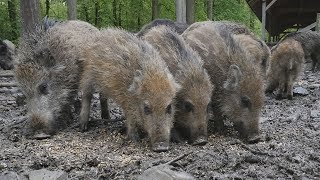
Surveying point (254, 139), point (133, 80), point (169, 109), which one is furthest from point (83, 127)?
point (254, 139)

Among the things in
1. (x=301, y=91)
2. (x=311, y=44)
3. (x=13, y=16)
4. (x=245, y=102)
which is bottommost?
(x=301, y=91)

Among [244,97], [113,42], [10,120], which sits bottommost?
[10,120]

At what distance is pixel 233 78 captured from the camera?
604 centimetres

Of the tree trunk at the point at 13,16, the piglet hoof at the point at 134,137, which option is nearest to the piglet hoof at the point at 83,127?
the piglet hoof at the point at 134,137

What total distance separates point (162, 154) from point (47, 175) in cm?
123

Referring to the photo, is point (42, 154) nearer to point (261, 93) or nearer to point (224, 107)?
point (224, 107)

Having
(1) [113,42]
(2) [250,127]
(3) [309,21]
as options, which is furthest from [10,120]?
(3) [309,21]

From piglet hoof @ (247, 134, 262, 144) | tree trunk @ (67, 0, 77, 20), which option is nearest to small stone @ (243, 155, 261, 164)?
piglet hoof @ (247, 134, 262, 144)

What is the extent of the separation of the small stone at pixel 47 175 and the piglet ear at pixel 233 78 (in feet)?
8.21

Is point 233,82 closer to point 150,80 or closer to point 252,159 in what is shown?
point 150,80

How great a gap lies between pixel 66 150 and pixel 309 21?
69.4 feet

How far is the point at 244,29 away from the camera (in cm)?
878

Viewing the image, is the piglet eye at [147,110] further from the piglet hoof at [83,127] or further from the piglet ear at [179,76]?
the piglet hoof at [83,127]

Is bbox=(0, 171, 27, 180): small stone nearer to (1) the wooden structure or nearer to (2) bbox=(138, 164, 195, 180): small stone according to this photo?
(2) bbox=(138, 164, 195, 180): small stone
